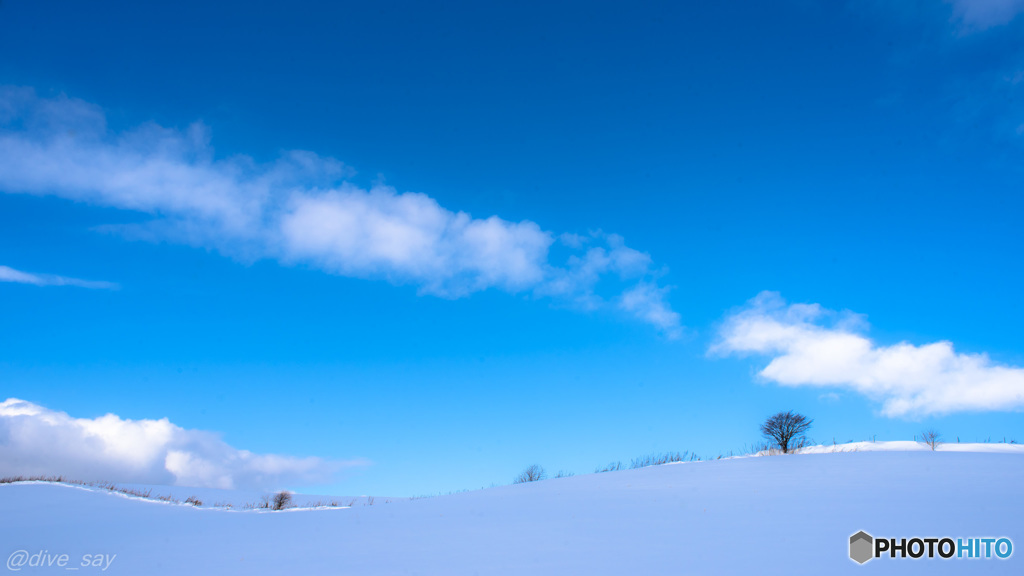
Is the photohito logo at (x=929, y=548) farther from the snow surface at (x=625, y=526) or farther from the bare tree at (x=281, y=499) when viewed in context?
the bare tree at (x=281, y=499)

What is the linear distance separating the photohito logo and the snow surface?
0.49ft

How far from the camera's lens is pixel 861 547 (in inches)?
224

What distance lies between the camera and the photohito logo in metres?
5.36

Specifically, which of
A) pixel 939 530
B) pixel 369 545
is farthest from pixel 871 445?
pixel 369 545

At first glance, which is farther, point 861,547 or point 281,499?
point 281,499

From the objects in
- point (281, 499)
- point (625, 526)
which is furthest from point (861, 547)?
point (281, 499)

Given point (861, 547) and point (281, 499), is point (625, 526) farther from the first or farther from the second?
point (281, 499)

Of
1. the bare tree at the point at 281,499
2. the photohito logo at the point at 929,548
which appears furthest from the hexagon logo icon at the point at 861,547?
the bare tree at the point at 281,499

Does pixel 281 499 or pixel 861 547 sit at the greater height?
pixel 861 547

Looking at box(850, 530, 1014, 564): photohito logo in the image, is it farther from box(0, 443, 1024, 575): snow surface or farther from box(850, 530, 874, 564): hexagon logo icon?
box(0, 443, 1024, 575): snow surface

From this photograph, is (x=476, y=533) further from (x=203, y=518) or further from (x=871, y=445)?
(x=871, y=445)

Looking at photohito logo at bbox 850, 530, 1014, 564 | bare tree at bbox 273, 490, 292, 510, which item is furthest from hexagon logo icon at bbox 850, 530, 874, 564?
bare tree at bbox 273, 490, 292, 510

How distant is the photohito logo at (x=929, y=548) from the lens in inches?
211

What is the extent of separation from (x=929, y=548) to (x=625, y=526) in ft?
11.5
